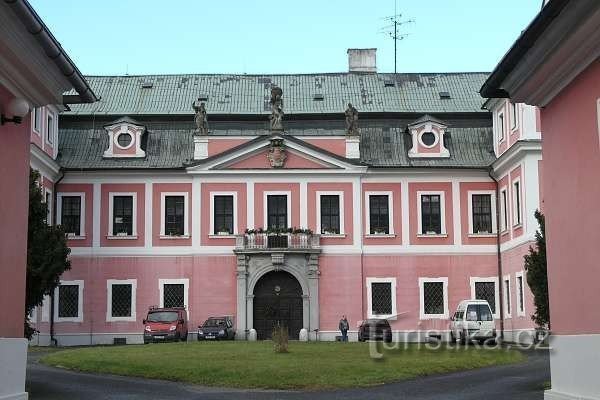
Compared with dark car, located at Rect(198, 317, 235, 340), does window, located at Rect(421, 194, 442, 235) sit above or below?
above

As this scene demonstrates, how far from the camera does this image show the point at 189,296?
142ft

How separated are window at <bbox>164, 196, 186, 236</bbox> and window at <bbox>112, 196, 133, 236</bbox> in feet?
5.65

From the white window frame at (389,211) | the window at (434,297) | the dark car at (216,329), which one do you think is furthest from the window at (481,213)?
the dark car at (216,329)

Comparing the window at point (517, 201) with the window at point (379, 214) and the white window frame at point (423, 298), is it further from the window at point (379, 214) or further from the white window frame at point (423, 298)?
the window at point (379, 214)

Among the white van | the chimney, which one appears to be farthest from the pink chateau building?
the chimney

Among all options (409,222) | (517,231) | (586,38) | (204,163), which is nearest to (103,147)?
(204,163)

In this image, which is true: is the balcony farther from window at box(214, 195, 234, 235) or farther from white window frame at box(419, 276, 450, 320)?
white window frame at box(419, 276, 450, 320)

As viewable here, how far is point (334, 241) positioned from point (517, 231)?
8488 mm

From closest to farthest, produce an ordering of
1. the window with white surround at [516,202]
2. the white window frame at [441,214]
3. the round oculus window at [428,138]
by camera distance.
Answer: the window with white surround at [516,202], the white window frame at [441,214], the round oculus window at [428,138]

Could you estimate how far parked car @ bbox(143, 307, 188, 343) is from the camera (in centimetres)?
3838

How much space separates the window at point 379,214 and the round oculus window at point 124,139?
39.4 ft

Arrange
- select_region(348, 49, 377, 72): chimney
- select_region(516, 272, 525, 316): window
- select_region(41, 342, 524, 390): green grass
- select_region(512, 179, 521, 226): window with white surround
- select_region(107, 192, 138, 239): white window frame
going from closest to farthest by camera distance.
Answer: select_region(41, 342, 524, 390): green grass → select_region(516, 272, 525, 316): window → select_region(512, 179, 521, 226): window with white surround → select_region(107, 192, 138, 239): white window frame → select_region(348, 49, 377, 72): chimney

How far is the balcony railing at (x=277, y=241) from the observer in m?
42.5

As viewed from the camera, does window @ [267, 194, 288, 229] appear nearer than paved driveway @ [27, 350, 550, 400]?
No
